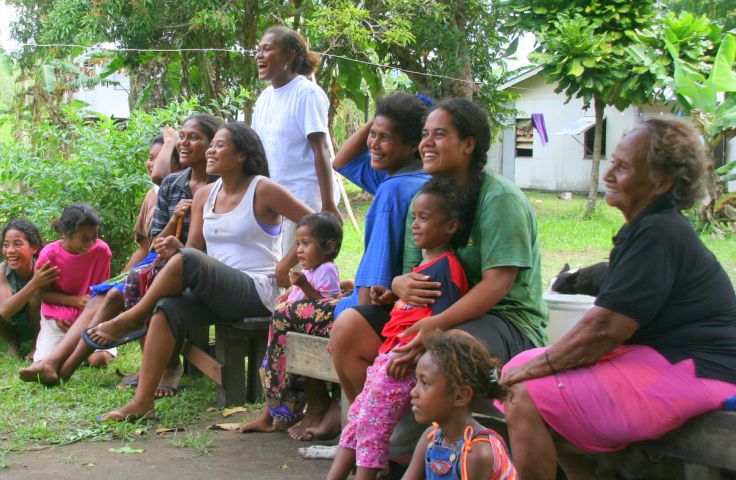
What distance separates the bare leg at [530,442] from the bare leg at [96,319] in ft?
10.7

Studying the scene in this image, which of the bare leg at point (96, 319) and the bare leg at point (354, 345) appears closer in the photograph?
the bare leg at point (354, 345)

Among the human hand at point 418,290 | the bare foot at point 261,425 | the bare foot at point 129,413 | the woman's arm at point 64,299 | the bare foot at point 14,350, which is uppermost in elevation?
the human hand at point 418,290

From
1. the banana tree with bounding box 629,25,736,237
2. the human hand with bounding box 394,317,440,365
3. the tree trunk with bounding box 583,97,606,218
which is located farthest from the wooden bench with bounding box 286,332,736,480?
the tree trunk with bounding box 583,97,606,218

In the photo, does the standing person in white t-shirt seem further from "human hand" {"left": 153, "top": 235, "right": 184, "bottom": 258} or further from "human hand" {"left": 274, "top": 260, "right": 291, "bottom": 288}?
"human hand" {"left": 153, "top": 235, "right": 184, "bottom": 258}

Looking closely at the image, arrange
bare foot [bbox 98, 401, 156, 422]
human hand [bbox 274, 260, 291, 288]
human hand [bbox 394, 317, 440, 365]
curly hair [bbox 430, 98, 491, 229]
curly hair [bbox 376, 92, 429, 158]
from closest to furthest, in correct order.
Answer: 1. human hand [bbox 394, 317, 440, 365]
2. curly hair [bbox 430, 98, 491, 229]
3. curly hair [bbox 376, 92, 429, 158]
4. bare foot [bbox 98, 401, 156, 422]
5. human hand [bbox 274, 260, 291, 288]

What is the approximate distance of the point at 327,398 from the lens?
3754 mm

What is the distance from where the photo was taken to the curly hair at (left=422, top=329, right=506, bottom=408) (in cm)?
232

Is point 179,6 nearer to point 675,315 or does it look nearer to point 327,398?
point 327,398

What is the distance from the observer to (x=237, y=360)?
4203 mm

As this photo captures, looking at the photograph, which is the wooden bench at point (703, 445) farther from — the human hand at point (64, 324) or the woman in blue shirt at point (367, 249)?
the human hand at point (64, 324)

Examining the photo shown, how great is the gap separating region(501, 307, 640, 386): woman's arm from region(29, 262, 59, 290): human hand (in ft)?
13.3

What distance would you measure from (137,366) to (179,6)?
726 centimetres

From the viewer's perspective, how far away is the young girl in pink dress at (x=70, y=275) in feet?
16.7

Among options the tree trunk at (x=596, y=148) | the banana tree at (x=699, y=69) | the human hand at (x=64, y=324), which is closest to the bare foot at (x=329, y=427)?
the human hand at (x=64, y=324)
